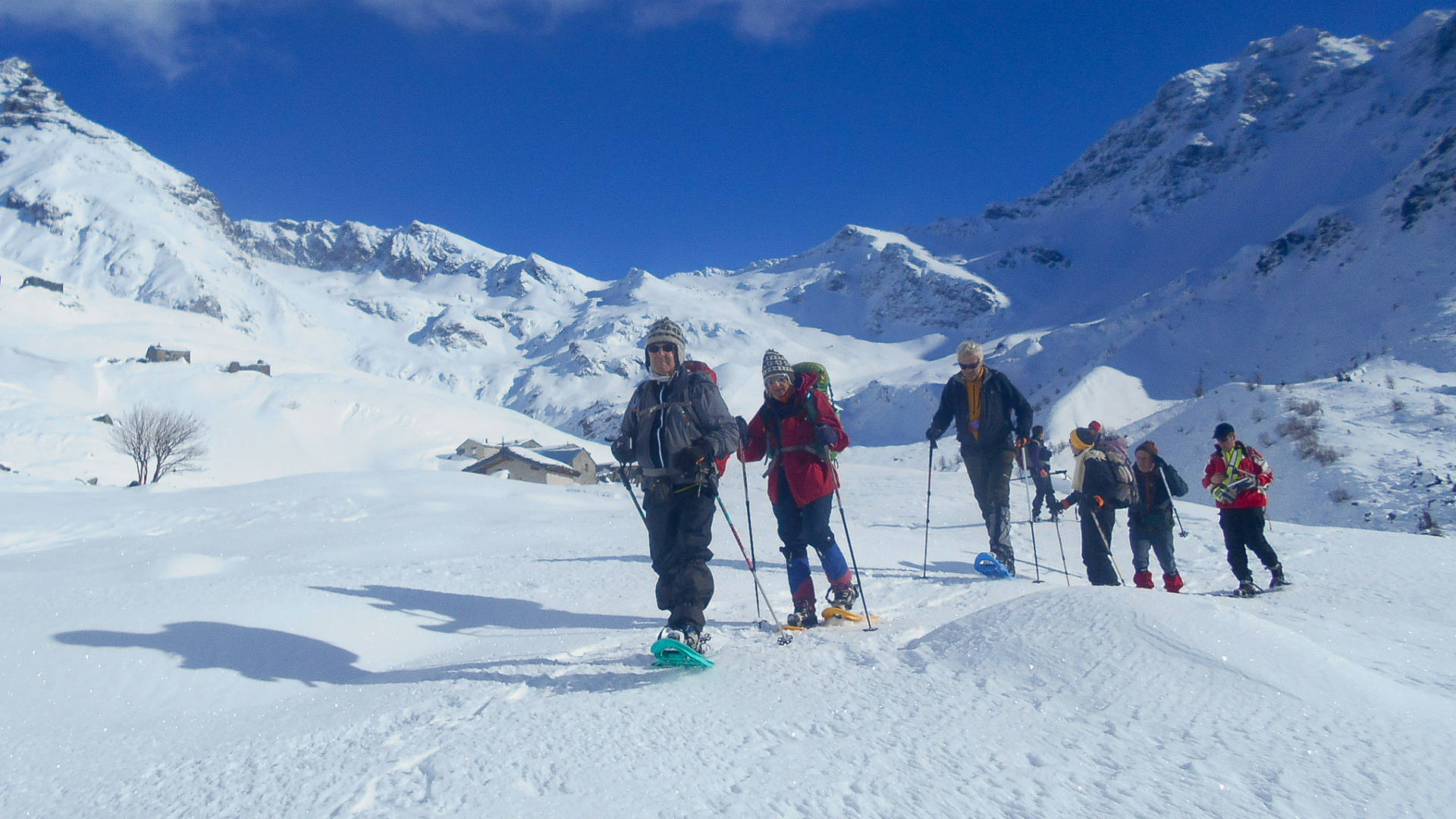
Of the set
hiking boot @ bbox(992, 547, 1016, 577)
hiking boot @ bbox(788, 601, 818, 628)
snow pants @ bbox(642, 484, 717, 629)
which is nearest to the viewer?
snow pants @ bbox(642, 484, 717, 629)

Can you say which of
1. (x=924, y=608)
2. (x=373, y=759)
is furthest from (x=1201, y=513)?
(x=373, y=759)

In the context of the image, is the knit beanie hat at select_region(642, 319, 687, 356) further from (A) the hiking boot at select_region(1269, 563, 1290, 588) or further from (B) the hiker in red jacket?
(A) the hiking boot at select_region(1269, 563, 1290, 588)

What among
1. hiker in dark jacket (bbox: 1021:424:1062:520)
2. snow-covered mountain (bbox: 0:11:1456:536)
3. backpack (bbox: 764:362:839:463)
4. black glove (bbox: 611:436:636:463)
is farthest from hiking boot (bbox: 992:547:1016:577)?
snow-covered mountain (bbox: 0:11:1456:536)

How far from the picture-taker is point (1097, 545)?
239 inches

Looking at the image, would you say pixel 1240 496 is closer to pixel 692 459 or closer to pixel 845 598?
pixel 845 598

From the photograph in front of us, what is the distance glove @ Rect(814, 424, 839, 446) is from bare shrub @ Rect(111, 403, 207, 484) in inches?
1751

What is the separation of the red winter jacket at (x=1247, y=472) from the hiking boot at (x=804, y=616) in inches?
144

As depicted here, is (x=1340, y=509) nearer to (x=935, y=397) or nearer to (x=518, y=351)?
(x=935, y=397)

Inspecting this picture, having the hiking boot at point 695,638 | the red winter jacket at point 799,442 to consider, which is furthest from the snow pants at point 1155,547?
the hiking boot at point 695,638

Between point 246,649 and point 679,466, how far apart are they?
228cm

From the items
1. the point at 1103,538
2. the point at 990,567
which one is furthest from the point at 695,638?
the point at 1103,538

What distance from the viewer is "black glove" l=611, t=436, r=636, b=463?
3.63 meters

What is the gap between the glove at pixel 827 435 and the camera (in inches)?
165

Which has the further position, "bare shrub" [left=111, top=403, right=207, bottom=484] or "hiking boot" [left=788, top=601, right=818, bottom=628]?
"bare shrub" [left=111, top=403, right=207, bottom=484]
